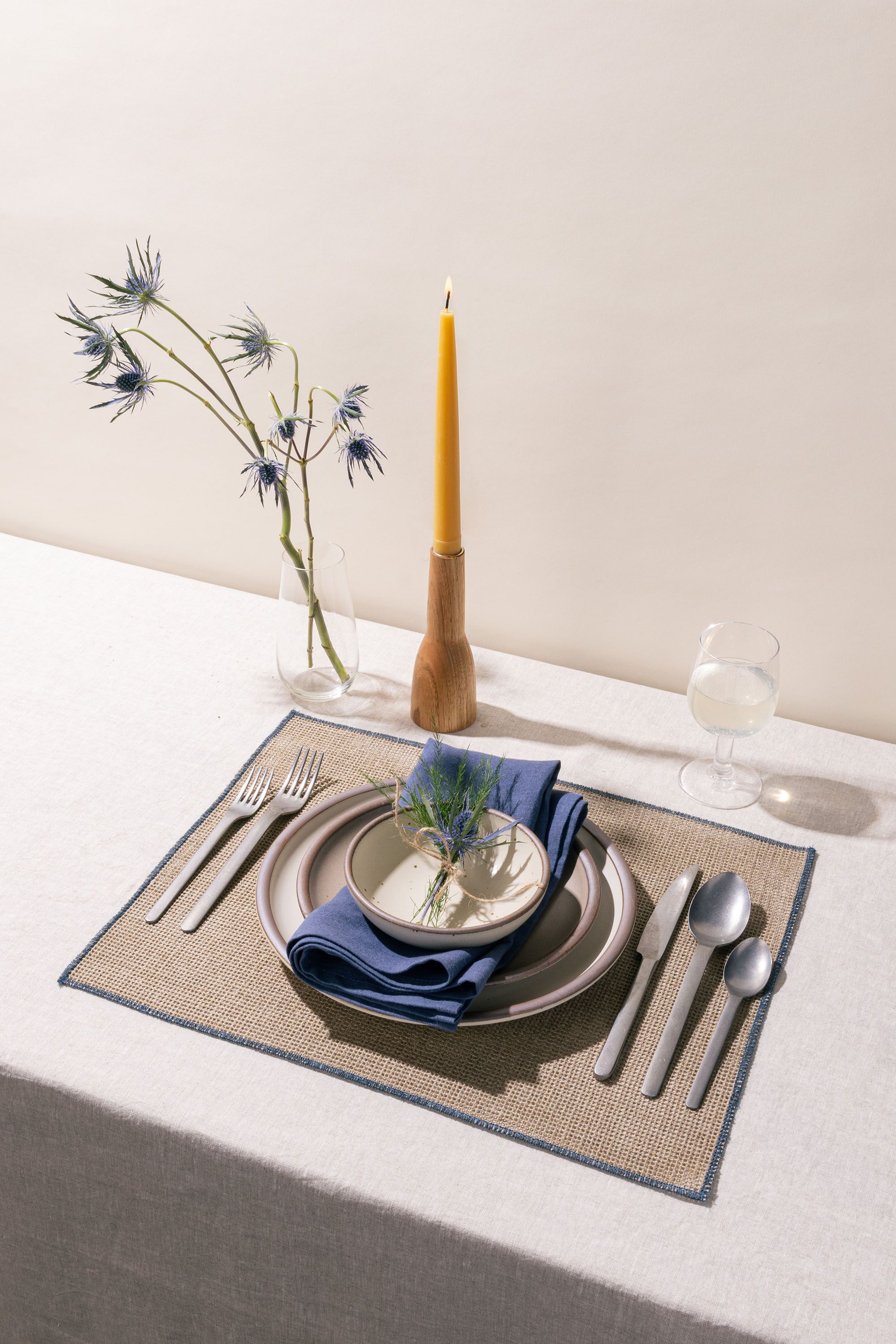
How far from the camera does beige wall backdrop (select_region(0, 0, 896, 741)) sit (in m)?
0.91

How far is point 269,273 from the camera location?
3.68ft

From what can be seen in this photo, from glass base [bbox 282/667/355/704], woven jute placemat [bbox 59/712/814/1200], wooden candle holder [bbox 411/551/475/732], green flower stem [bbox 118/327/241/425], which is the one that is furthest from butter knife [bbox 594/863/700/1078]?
green flower stem [bbox 118/327/241/425]

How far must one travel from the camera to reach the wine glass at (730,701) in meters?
0.89

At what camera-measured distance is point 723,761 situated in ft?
3.23

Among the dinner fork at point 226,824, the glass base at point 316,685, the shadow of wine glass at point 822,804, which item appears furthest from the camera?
the glass base at point 316,685

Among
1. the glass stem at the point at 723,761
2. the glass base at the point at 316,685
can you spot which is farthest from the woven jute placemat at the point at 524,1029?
the glass base at the point at 316,685

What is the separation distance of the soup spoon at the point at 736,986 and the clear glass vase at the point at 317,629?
0.48m

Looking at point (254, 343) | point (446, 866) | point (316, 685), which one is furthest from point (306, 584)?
point (446, 866)

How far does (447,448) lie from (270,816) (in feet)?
1.14

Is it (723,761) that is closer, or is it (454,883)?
(454,883)

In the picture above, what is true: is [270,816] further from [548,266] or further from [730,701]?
[548,266]

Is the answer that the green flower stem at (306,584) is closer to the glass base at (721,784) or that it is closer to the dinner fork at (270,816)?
the dinner fork at (270,816)

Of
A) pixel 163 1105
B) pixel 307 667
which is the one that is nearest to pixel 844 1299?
pixel 163 1105

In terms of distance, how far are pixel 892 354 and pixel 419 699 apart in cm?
53
